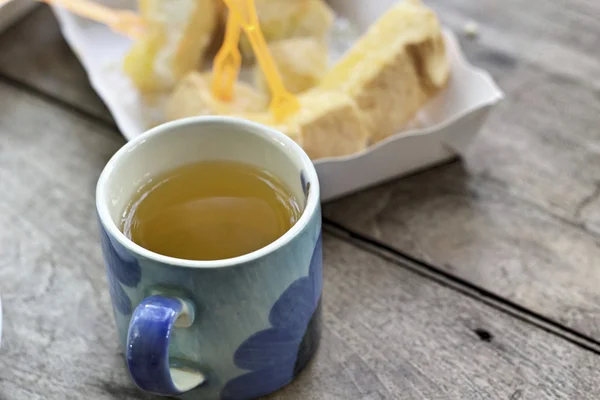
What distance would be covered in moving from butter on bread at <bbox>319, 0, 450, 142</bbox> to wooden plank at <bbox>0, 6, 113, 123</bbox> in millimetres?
240

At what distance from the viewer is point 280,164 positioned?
0.45 m

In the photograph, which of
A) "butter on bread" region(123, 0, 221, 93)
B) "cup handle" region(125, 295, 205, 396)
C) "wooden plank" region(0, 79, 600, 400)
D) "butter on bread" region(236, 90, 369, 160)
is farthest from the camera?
"butter on bread" region(123, 0, 221, 93)

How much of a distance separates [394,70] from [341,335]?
0.24 metres

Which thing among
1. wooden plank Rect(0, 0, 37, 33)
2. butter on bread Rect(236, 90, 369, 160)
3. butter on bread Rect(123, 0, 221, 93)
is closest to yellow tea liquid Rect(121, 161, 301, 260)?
butter on bread Rect(236, 90, 369, 160)

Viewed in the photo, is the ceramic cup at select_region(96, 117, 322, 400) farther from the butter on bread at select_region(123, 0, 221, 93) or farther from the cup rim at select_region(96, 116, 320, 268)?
the butter on bread at select_region(123, 0, 221, 93)

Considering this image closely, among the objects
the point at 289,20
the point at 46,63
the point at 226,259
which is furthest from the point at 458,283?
the point at 46,63

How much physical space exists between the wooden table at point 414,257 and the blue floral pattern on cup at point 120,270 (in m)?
0.08

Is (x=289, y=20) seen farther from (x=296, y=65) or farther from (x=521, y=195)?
(x=521, y=195)

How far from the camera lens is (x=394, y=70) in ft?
2.02

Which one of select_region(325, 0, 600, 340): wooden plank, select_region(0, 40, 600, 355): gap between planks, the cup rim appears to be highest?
the cup rim

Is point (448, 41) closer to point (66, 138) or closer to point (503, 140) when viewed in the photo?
point (503, 140)

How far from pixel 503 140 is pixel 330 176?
19cm

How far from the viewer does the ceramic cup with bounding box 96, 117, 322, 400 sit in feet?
1.23

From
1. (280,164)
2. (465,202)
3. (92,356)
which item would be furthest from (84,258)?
(465,202)
